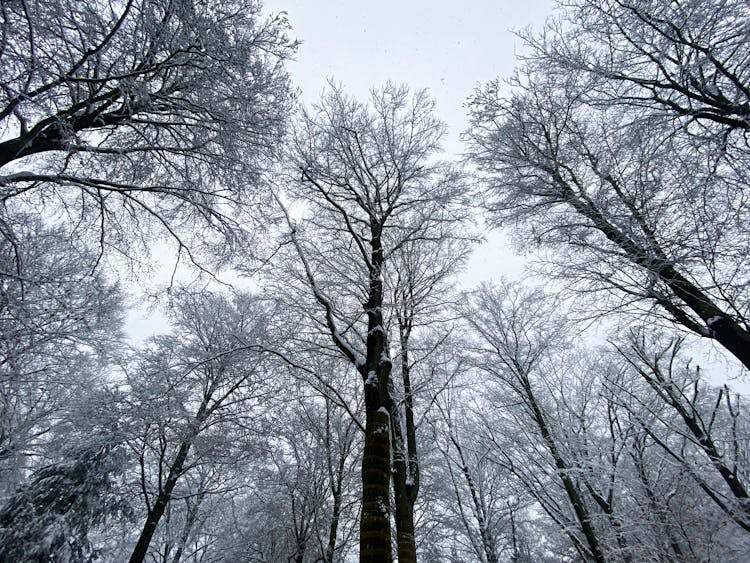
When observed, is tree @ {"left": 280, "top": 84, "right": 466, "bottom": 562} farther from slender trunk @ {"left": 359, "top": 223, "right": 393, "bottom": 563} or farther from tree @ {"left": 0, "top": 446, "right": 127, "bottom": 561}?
tree @ {"left": 0, "top": 446, "right": 127, "bottom": 561}

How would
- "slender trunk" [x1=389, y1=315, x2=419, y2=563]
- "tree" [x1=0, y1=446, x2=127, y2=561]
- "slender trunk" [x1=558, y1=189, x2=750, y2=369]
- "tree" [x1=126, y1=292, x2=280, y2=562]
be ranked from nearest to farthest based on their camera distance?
"slender trunk" [x1=558, y1=189, x2=750, y2=369], "slender trunk" [x1=389, y1=315, x2=419, y2=563], "tree" [x1=0, y1=446, x2=127, y2=561], "tree" [x1=126, y1=292, x2=280, y2=562]

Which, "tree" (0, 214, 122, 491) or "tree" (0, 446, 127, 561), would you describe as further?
"tree" (0, 214, 122, 491)

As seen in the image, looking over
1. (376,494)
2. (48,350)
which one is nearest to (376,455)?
(376,494)

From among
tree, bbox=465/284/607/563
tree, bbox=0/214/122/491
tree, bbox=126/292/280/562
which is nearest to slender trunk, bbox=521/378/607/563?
tree, bbox=465/284/607/563

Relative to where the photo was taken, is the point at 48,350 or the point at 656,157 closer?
the point at 656,157

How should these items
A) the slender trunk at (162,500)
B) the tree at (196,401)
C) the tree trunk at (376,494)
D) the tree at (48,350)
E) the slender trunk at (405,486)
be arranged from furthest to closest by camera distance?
the tree at (196,401) → the slender trunk at (162,500) → the tree at (48,350) → the slender trunk at (405,486) → the tree trunk at (376,494)

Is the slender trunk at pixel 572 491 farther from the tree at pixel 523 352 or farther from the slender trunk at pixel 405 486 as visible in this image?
the slender trunk at pixel 405 486

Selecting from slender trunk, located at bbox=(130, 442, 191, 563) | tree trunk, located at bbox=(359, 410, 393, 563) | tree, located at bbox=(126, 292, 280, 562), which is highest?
tree, located at bbox=(126, 292, 280, 562)

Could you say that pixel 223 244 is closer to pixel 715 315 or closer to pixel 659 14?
pixel 659 14

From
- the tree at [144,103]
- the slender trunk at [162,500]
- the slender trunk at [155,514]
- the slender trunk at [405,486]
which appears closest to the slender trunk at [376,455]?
the slender trunk at [405,486]

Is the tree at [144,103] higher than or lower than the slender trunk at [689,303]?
higher

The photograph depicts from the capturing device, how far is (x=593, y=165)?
17.9 feet

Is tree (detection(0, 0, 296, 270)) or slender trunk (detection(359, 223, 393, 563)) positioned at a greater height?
tree (detection(0, 0, 296, 270))

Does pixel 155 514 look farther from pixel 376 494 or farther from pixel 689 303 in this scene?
pixel 689 303
